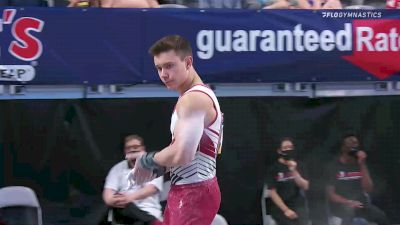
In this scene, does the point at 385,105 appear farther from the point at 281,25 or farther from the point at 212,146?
the point at 212,146

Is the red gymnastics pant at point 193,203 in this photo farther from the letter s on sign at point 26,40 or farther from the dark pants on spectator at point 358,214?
the dark pants on spectator at point 358,214

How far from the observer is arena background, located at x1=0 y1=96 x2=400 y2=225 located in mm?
7949

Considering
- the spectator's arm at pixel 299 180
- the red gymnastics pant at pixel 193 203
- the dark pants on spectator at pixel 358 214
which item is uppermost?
the red gymnastics pant at pixel 193 203

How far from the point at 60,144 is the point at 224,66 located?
1899mm

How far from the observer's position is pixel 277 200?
26.4 feet

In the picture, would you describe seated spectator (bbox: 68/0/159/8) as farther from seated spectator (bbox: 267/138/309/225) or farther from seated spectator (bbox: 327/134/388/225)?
seated spectator (bbox: 327/134/388/225)

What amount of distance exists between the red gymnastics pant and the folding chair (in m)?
3.47

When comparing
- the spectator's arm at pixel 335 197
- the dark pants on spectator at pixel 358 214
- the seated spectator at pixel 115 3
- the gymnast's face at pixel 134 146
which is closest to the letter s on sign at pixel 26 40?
the seated spectator at pixel 115 3

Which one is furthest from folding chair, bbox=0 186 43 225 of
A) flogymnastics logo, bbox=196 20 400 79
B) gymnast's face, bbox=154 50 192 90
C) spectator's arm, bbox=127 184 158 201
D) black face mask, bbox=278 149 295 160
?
gymnast's face, bbox=154 50 192 90

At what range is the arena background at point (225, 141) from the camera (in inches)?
313

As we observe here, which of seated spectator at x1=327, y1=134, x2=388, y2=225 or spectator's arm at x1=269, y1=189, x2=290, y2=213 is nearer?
spectator's arm at x1=269, y1=189, x2=290, y2=213

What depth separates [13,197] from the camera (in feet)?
24.0

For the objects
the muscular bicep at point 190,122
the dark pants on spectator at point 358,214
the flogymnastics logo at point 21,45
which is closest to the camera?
the muscular bicep at point 190,122

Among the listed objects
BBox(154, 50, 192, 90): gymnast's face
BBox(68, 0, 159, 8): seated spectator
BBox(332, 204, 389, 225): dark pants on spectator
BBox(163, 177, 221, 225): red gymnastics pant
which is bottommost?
BBox(332, 204, 389, 225): dark pants on spectator
